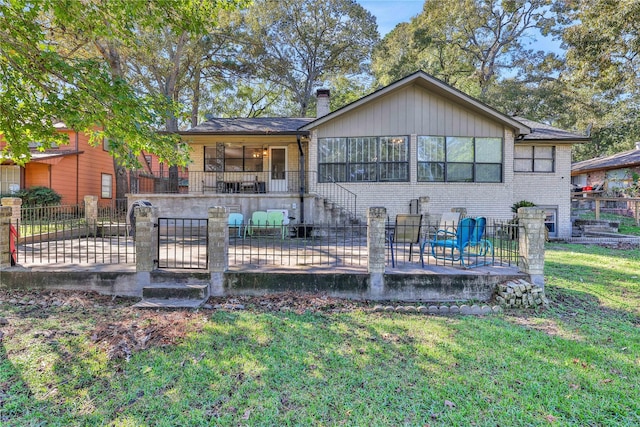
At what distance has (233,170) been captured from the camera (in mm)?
15000

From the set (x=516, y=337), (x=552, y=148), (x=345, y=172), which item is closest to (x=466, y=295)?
(x=516, y=337)

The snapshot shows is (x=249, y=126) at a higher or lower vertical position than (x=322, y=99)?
lower

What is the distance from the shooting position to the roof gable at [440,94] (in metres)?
11.7

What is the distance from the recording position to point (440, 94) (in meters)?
12.3

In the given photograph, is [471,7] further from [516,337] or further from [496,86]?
[516,337]

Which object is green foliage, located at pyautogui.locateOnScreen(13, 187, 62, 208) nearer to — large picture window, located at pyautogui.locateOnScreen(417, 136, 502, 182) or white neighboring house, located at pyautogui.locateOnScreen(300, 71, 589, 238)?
white neighboring house, located at pyautogui.locateOnScreen(300, 71, 589, 238)

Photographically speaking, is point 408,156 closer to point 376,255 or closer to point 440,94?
point 440,94

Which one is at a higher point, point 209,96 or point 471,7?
point 471,7

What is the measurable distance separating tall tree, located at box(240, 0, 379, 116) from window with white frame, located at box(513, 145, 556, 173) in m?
14.8

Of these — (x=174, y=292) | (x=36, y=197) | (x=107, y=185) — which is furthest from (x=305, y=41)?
(x=174, y=292)

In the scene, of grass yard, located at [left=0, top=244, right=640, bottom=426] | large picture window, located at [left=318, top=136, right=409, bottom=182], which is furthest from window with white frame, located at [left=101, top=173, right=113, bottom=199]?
grass yard, located at [left=0, top=244, right=640, bottom=426]

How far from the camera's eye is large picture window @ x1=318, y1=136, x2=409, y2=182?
12477mm

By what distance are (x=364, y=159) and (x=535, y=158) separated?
24.4ft

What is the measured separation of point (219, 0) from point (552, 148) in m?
13.8
